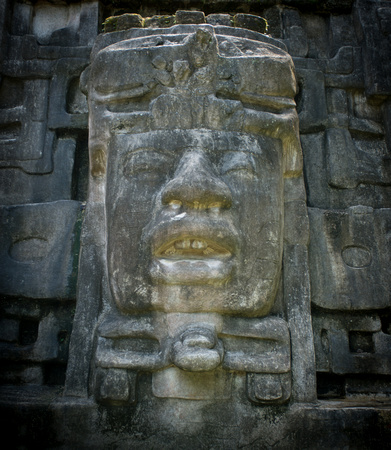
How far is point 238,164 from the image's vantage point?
8.81 feet

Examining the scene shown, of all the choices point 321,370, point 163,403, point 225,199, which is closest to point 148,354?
point 163,403

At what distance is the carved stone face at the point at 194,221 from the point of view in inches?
96.7

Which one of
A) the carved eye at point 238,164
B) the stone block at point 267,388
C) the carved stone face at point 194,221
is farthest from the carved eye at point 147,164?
the stone block at point 267,388

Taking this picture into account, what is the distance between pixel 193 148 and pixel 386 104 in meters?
2.13

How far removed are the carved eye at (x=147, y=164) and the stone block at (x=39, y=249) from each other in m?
Answer: 0.74

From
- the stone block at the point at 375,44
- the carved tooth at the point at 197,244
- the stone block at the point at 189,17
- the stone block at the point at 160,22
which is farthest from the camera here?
the stone block at the point at 375,44

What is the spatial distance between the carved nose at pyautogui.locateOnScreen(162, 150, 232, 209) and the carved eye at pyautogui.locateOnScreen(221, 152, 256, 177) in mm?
137

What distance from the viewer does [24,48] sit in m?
3.86

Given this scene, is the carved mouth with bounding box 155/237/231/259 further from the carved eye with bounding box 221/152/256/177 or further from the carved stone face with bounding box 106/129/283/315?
the carved eye with bounding box 221/152/256/177

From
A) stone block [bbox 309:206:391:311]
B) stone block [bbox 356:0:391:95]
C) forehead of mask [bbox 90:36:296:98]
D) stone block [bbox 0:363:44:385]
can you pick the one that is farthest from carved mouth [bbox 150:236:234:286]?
stone block [bbox 356:0:391:95]

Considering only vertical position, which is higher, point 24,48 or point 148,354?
point 24,48

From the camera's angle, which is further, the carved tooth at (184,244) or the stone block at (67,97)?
the stone block at (67,97)

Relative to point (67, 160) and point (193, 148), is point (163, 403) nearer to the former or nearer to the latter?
point (193, 148)

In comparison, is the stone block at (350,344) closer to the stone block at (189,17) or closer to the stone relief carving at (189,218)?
the stone relief carving at (189,218)
